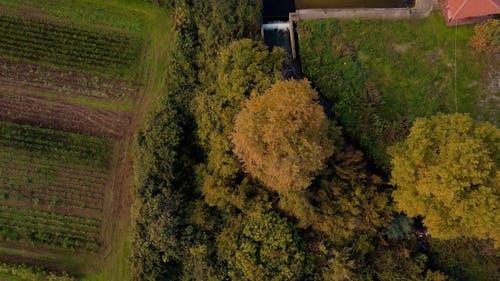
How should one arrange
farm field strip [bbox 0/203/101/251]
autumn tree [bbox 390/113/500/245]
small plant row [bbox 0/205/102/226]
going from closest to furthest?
autumn tree [bbox 390/113/500/245] < farm field strip [bbox 0/203/101/251] < small plant row [bbox 0/205/102/226]

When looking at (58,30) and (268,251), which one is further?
(58,30)

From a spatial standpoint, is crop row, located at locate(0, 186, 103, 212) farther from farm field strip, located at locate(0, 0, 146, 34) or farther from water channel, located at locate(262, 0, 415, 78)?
water channel, located at locate(262, 0, 415, 78)

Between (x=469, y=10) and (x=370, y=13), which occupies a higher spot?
(x=370, y=13)

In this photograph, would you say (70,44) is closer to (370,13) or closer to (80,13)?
(80,13)

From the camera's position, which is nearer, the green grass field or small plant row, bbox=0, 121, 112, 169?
the green grass field

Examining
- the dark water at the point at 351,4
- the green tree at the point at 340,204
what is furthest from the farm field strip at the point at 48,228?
the dark water at the point at 351,4

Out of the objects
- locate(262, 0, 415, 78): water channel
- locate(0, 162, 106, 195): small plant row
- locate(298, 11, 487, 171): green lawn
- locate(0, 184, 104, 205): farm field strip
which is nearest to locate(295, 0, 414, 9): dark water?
locate(262, 0, 415, 78): water channel

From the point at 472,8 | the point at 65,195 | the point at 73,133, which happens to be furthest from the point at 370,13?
the point at 65,195
